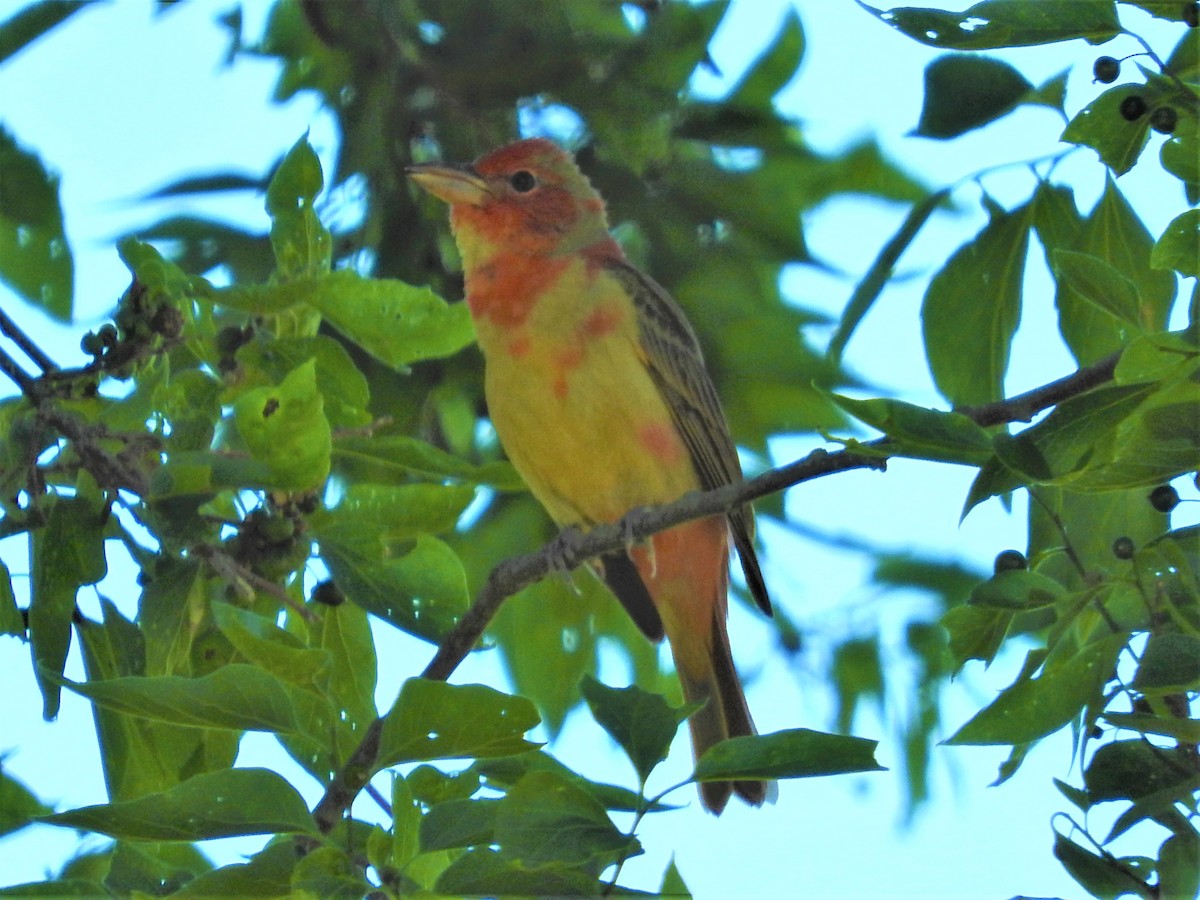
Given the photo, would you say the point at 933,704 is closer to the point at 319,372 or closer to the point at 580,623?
the point at 580,623

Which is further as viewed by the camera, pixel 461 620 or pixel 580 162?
pixel 580 162

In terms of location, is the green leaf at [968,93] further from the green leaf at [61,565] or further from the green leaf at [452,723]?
the green leaf at [61,565]

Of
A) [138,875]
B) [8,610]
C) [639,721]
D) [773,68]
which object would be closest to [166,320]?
[8,610]

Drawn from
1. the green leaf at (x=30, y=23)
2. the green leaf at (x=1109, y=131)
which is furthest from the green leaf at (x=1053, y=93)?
the green leaf at (x=30, y=23)

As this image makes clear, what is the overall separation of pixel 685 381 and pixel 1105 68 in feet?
7.49

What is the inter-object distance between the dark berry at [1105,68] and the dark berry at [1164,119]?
0.23 metres

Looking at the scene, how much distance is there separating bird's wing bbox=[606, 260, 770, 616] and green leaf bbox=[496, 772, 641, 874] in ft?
8.78

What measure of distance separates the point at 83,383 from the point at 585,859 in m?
1.37

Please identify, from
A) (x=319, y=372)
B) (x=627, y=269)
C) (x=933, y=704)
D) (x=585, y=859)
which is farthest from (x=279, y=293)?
(x=933, y=704)

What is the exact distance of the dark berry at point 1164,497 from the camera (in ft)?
9.12

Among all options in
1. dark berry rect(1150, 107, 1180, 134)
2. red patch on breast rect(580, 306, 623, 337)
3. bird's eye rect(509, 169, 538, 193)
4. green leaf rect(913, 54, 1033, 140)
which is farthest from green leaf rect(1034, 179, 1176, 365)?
bird's eye rect(509, 169, 538, 193)

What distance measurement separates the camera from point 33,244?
360cm

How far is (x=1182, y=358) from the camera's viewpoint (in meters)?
2.15

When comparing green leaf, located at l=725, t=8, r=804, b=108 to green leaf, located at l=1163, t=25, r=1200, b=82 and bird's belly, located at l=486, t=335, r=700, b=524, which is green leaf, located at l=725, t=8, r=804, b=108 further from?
green leaf, located at l=1163, t=25, r=1200, b=82
